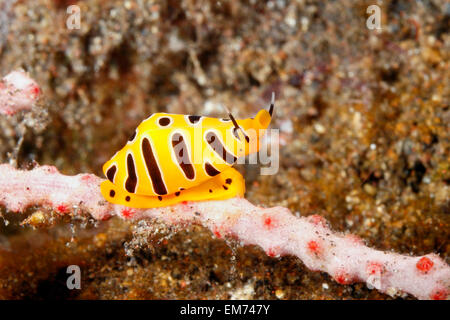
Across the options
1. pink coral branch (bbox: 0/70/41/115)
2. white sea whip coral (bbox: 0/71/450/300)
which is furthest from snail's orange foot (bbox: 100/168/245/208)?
pink coral branch (bbox: 0/70/41/115)

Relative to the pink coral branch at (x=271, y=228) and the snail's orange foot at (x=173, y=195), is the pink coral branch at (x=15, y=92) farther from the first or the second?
the snail's orange foot at (x=173, y=195)

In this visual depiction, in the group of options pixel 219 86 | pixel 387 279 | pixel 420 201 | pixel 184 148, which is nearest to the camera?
pixel 387 279

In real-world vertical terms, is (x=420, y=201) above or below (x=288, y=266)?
above

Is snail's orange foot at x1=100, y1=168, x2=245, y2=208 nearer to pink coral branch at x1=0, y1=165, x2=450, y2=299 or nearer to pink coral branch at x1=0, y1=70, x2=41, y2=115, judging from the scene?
pink coral branch at x1=0, y1=165, x2=450, y2=299

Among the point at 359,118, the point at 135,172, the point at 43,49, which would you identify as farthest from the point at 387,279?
the point at 43,49

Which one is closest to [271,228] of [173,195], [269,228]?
[269,228]

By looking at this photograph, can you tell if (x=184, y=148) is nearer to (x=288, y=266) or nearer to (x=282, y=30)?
(x=288, y=266)
